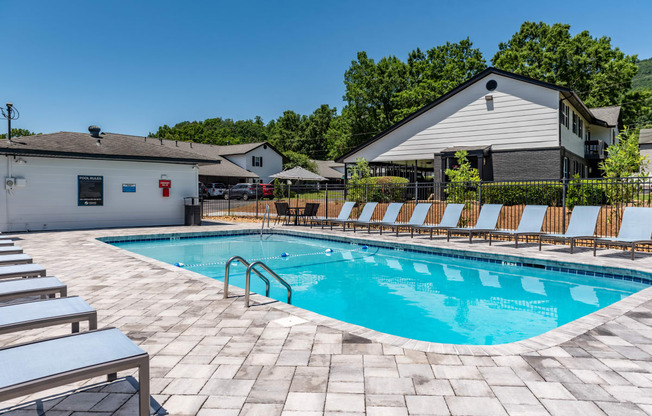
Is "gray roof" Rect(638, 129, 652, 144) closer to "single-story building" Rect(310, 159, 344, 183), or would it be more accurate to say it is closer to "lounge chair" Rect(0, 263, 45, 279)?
"single-story building" Rect(310, 159, 344, 183)

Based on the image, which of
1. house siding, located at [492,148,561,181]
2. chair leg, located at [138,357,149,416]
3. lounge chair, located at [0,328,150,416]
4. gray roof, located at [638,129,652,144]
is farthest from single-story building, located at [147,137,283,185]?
chair leg, located at [138,357,149,416]

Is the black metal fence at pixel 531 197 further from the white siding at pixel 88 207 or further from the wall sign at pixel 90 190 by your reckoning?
the wall sign at pixel 90 190

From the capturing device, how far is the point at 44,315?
2.79 m

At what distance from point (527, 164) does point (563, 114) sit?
2911 millimetres

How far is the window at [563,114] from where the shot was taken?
17.7m

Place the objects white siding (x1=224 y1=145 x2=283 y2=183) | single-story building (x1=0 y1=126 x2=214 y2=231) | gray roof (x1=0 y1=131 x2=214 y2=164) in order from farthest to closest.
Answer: white siding (x1=224 y1=145 x2=283 y2=183)
single-story building (x1=0 y1=126 x2=214 y2=231)
gray roof (x1=0 y1=131 x2=214 y2=164)

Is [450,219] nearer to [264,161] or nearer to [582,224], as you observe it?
[582,224]

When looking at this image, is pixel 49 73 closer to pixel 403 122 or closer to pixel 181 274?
pixel 403 122

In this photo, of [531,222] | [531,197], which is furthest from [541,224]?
[531,197]

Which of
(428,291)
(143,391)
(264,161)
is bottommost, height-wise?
(428,291)

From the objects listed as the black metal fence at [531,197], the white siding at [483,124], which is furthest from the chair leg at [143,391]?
the white siding at [483,124]

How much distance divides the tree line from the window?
52.4ft

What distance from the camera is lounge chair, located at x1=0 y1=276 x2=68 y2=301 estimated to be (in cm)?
340

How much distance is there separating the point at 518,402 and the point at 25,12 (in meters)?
20.3
